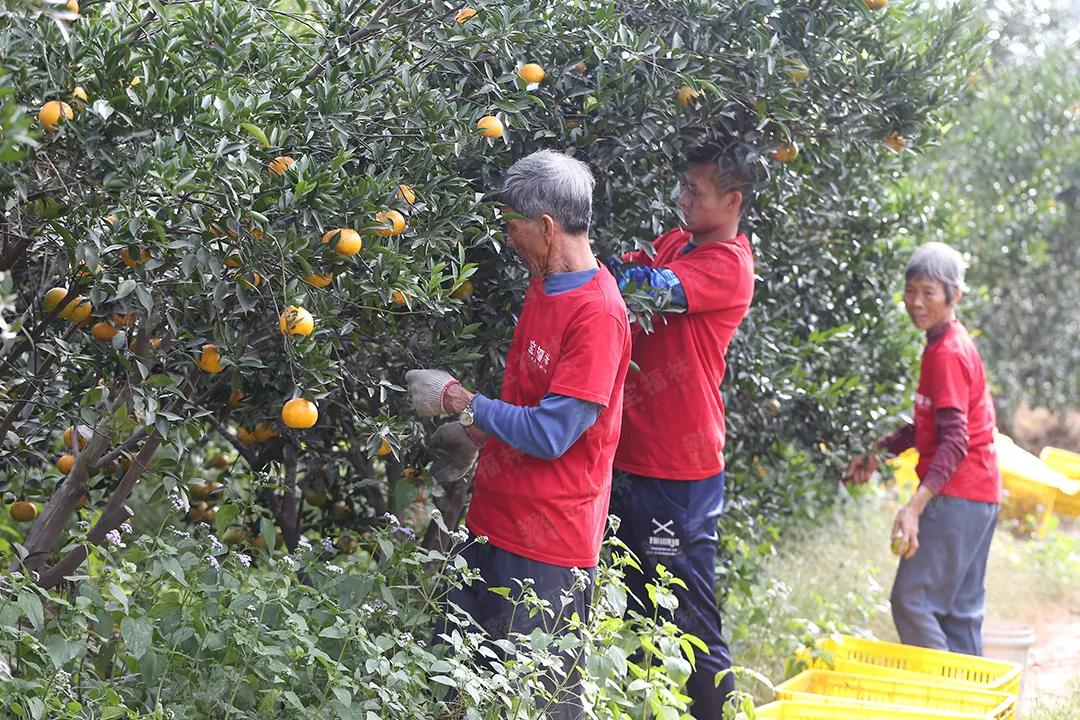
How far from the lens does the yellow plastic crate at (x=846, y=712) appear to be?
3.29 metres

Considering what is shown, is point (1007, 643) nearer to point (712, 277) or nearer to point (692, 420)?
point (692, 420)

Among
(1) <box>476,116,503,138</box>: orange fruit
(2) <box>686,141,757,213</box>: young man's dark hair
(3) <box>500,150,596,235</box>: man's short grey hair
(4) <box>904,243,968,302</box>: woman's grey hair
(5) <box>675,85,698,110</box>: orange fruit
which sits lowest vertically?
(3) <box>500,150,596,235</box>: man's short grey hair

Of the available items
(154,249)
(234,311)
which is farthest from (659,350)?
(154,249)

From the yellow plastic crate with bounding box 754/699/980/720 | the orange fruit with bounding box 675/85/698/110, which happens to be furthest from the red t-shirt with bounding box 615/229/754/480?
the yellow plastic crate with bounding box 754/699/980/720

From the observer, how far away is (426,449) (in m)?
3.17

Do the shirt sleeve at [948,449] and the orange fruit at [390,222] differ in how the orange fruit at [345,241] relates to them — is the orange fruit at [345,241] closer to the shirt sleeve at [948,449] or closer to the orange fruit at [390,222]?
the orange fruit at [390,222]

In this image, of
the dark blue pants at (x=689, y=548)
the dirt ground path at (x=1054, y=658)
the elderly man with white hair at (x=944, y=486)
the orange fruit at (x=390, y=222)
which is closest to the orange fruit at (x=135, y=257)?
the orange fruit at (x=390, y=222)

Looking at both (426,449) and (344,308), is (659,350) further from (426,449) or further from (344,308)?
(344,308)

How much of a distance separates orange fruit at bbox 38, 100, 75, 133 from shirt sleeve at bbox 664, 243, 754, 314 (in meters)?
1.61

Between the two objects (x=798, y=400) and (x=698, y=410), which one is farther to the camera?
(x=798, y=400)

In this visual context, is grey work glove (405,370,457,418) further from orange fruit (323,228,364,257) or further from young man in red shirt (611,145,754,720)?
young man in red shirt (611,145,754,720)

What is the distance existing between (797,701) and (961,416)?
1356 mm

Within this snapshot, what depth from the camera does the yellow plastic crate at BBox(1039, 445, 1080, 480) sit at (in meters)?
8.29

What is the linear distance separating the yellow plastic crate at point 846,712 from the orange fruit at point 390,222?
5.44 feet
